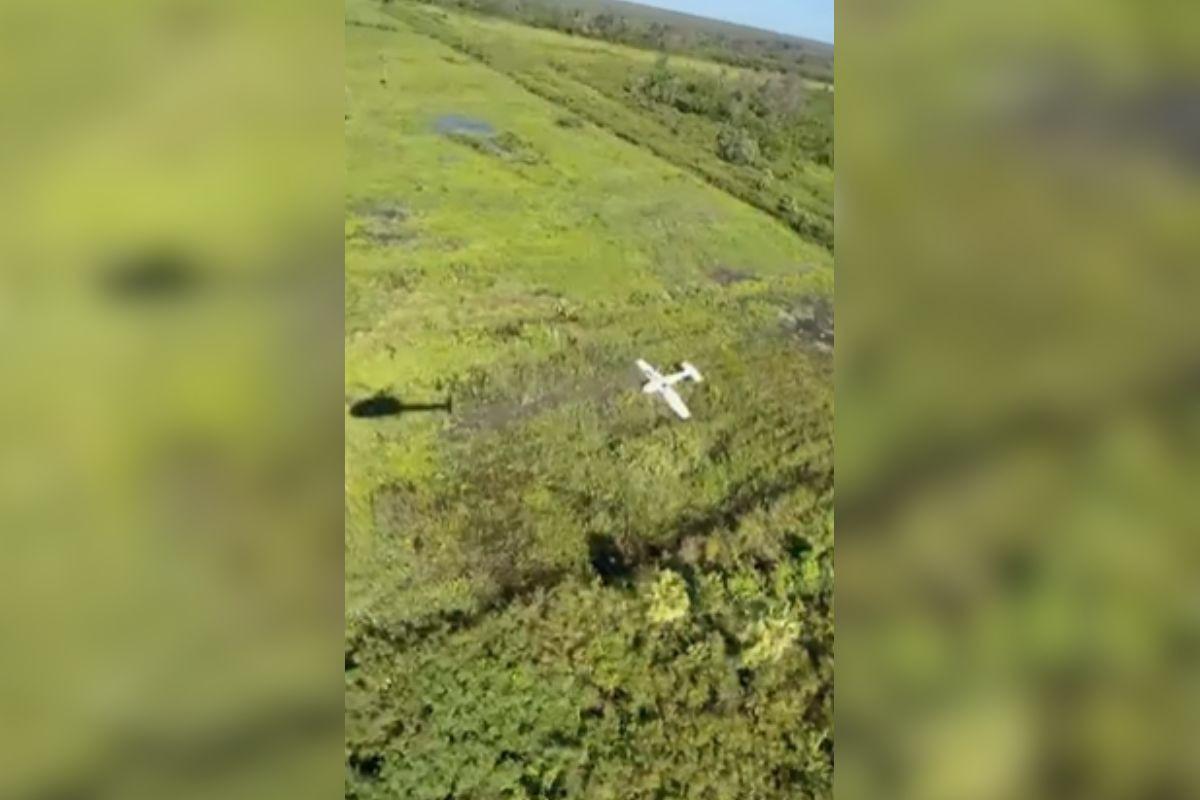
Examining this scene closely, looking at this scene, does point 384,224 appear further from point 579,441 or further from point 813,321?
point 813,321

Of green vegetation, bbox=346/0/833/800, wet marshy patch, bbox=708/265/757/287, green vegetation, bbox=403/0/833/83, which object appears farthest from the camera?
wet marshy patch, bbox=708/265/757/287

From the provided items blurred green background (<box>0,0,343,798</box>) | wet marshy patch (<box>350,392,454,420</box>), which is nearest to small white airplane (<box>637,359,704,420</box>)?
wet marshy patch (<box>350,392,454,420</box>)

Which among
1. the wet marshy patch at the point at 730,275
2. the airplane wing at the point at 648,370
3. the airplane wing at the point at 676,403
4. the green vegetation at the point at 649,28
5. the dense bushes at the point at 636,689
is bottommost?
the dense bushes at the point at 636,689

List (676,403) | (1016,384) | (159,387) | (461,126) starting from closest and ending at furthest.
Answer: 1. (159,387)
2. (1016,384)
3. (461,126)
4. (676,403)

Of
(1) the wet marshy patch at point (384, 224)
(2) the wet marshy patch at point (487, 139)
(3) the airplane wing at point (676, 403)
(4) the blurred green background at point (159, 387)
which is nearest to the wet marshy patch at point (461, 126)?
(2) the wet marshy patch at point (487, 139)

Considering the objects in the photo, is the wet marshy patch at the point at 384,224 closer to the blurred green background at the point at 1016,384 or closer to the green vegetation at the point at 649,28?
the green vegetation at the point at 649,28

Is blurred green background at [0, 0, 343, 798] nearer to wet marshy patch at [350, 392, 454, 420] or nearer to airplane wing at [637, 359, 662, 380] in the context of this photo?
wet marshy patch at [350, 392, 454, 420]

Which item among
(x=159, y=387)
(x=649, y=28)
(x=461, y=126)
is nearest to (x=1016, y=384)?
(x=649, y=28)
